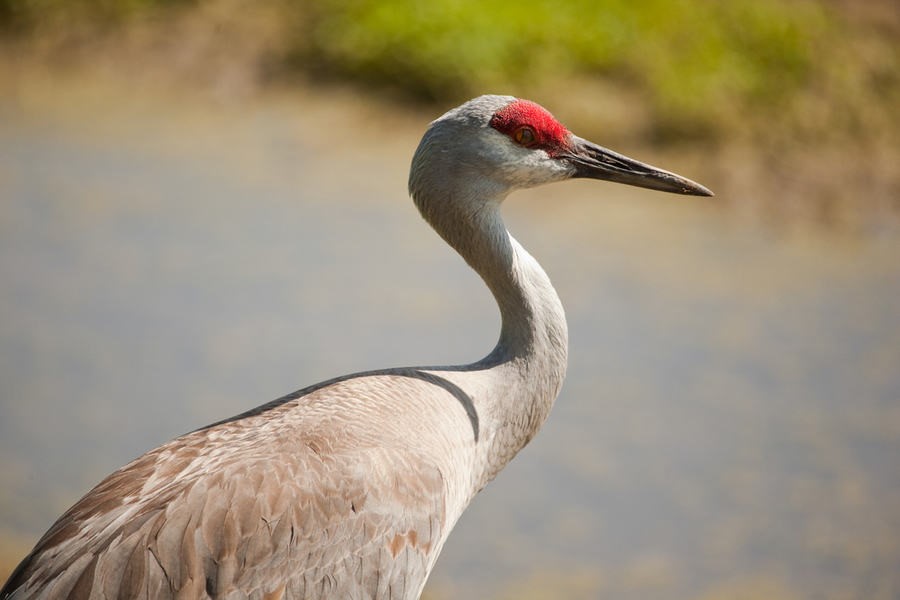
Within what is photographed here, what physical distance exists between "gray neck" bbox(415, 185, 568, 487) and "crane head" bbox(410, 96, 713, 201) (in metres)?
0.06

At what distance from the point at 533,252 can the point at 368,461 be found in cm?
434

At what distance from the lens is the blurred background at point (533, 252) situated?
5309 millimetres

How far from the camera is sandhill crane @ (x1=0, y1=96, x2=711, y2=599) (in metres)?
2.81

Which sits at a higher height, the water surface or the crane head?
the crane head

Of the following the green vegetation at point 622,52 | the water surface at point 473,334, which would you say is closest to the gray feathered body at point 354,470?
the water surface at point 473,334

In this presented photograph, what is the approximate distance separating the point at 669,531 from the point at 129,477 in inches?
120

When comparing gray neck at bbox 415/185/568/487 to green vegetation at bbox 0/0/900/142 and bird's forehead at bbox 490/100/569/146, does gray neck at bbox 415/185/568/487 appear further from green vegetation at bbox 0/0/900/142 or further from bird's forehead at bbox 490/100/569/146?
green vegetation at bbox 0/0/900/142

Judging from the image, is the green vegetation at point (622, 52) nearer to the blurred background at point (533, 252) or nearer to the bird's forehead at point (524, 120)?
the blurred background at point (533, 252)

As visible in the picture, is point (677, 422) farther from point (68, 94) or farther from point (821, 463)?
point (68, 94)

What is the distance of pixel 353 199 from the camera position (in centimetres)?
780

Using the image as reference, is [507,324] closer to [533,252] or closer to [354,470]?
[354,470]

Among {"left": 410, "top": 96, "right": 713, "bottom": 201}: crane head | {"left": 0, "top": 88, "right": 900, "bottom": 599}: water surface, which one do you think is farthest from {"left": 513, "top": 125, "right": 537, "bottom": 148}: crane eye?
{"left": 0, "top": 88, "right": 900, "bottom": 599}: water surface

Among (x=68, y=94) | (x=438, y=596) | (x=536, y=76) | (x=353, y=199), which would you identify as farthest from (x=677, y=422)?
(x=68, y=94)

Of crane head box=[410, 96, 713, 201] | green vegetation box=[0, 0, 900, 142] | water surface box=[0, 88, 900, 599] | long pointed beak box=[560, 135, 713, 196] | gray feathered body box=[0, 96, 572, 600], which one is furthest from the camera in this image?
green vegetation box=[0, 0, 900, 142]
